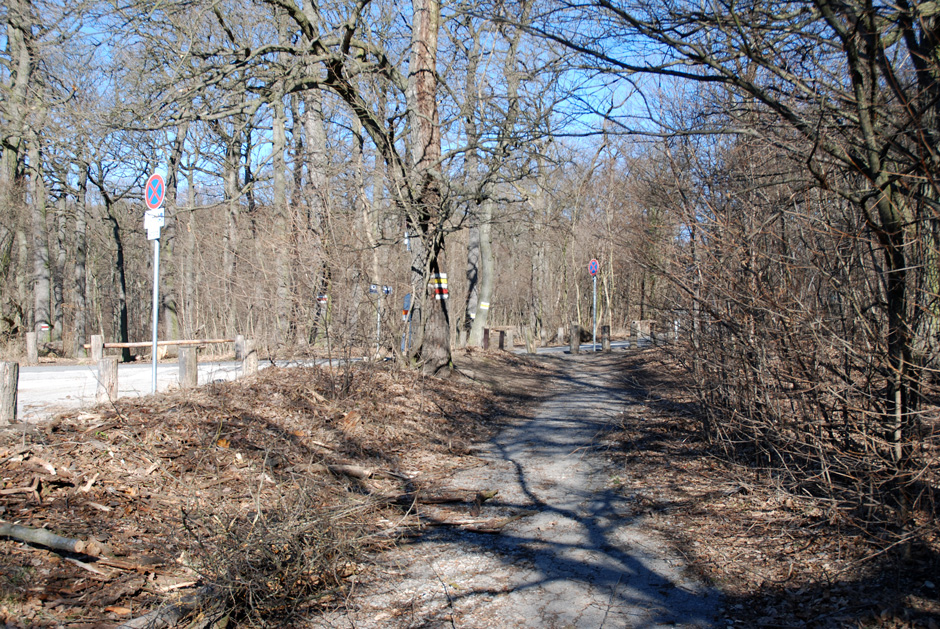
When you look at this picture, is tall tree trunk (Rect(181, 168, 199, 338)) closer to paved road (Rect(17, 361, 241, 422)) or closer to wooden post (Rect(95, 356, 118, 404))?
paved road (Rect(17, 361, 241, 422))

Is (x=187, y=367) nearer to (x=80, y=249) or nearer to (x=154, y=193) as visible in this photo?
(x=154, y=193)

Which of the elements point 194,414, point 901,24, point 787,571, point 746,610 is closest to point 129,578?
point 194,414

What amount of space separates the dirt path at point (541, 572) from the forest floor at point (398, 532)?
2cm

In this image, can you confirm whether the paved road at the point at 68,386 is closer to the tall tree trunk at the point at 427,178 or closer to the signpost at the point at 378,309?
the signpost at the point at 378,309

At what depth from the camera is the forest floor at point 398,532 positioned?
3848mm

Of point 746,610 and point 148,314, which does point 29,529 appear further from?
point 148,314

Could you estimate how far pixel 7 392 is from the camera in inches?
247

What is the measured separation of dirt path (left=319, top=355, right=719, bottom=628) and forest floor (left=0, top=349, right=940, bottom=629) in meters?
0.02

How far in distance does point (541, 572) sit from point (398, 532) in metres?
1.36

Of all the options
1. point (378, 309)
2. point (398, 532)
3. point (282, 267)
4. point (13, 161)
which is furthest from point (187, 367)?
point (13, 161)

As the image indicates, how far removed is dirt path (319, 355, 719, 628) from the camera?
12.8 ft

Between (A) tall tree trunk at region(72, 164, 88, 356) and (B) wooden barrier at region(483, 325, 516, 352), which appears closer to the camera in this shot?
(B) wooden barrier at region(483, 325, 516, 352)

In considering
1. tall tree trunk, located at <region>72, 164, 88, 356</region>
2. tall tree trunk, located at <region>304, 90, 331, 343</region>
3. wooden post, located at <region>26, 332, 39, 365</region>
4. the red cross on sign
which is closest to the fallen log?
tall tree trunk, located at <region>304, 90, 331, 343</region>

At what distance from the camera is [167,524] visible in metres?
4.85
